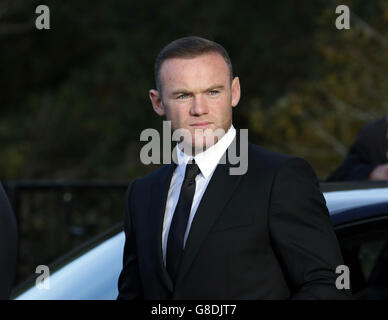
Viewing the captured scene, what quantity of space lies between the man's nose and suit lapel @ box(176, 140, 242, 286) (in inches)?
5.9

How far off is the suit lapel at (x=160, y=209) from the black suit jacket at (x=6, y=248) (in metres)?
0.33

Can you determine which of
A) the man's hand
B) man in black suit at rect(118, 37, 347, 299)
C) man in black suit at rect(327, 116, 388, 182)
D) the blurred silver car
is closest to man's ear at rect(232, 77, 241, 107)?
man in black suit at rect(118, 37, 347, 299)

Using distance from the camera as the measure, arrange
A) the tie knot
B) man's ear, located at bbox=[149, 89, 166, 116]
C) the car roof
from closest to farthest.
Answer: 1. the tie knot
2. man's ear, located at bbox=[149, 89, 166, 116]
3. the car roof

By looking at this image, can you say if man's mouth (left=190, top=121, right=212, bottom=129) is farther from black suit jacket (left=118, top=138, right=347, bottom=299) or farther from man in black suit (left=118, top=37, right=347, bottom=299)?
black suit jacket (left=118, top=138, right=347, bottom=299)

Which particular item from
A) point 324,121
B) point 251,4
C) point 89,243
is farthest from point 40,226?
point 251,4

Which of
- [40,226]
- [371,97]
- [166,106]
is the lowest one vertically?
[40,226]

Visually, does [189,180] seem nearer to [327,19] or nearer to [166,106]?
[166,106]

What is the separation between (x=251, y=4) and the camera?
21672mm

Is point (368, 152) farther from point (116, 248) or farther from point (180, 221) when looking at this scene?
point (180, 221)

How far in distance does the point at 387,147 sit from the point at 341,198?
2.14m

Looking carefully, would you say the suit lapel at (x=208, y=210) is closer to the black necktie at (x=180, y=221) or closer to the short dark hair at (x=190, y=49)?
the black necktie at (x=180, y=221)

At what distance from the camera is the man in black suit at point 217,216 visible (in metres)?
2.16

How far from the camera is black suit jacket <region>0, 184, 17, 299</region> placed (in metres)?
2.24

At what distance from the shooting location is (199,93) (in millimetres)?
2295
